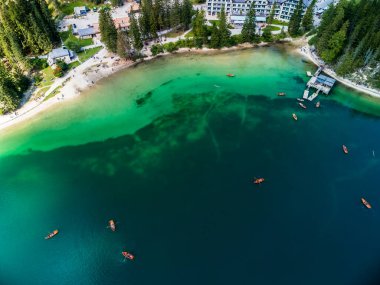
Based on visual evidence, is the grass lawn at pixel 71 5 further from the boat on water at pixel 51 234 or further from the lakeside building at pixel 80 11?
the boat on water at pixel 51 234

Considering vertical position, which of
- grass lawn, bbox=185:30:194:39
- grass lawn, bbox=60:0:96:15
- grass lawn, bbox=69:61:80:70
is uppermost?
grass lawn, bbox=60:0:96:15

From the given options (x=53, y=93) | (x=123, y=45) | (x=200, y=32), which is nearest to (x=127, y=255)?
(x=53, y=93)

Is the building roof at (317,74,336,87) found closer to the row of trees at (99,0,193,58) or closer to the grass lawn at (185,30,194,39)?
the grass lawn at (185,30,194,39)

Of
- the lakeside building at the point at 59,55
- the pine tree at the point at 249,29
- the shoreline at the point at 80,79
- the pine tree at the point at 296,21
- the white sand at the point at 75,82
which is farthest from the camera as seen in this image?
the pine tree at the point at 296,21

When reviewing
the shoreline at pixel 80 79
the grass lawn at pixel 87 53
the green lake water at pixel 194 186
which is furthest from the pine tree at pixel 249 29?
the grass lawn at pixel 87 53

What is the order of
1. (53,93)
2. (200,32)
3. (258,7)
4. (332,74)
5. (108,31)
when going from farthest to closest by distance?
(258,7) → (200,32) → (108,31) → (332,74) → (53,93)

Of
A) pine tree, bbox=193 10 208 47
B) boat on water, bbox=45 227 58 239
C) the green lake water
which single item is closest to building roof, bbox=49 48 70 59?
the green lake water

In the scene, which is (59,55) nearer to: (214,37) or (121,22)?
(121,22)
